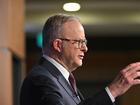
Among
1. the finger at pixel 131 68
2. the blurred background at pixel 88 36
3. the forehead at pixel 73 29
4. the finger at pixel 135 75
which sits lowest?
the blurred background at pixel 88 36

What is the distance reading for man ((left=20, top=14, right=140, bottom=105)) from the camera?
1993mm

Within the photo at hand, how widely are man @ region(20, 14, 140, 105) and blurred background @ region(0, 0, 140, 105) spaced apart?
2767mm

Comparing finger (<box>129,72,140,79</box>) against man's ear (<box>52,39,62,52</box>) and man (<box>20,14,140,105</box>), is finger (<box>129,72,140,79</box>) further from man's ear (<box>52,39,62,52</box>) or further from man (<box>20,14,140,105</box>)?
man's ear (<box>52,39,62,52</box>)

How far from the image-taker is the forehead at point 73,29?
7.36ft

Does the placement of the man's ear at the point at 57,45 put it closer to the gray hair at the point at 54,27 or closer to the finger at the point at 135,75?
the gray hair at the point at 54,27

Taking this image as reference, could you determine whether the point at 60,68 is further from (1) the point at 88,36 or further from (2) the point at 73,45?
(1) the point at 88,36

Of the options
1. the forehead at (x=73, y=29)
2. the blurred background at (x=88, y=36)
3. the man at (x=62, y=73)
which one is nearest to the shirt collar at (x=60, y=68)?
the man at (x=62, y=73)

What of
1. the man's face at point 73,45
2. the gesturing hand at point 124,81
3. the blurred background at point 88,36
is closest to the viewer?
the gesturing hand at point 124,81

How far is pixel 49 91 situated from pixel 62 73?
0.19 meters

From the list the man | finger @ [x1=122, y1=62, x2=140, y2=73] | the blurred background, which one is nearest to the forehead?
the man

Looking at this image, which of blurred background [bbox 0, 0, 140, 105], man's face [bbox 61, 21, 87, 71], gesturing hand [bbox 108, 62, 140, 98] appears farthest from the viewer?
blurred background [bbox 0, 0, 140, 105]

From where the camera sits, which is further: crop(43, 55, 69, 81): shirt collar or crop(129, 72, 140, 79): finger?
crop(43, 55, 69, 81): shirt collar

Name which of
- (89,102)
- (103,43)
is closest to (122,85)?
(89,102)

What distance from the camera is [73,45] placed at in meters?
2.23
